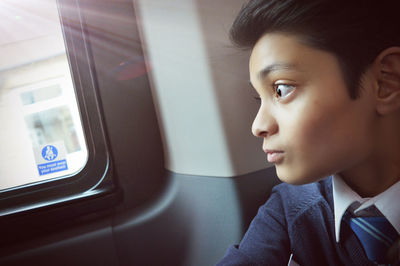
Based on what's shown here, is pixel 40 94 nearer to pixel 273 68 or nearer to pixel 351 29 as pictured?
pixel 273 68

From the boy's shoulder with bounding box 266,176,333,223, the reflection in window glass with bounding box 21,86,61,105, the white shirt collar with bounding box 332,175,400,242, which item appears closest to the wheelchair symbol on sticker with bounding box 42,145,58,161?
the reflection in window glass with bounding box 21,86,61,105

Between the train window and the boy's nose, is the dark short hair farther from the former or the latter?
the train window

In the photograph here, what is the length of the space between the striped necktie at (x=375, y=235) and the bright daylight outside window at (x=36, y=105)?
875mm

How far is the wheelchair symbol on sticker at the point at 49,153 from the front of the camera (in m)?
1.17

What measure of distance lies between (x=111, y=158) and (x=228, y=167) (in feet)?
1.44

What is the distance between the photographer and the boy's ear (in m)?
0.56

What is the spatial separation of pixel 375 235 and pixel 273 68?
1.19 feet

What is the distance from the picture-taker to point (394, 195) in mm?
622

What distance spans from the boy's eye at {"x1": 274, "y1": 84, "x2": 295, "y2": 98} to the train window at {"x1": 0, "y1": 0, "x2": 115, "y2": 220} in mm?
712

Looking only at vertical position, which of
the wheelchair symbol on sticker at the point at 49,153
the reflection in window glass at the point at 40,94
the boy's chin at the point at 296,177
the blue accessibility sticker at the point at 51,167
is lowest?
the boy's chin at the point at 296,177

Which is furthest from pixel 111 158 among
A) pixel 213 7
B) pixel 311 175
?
pixel 311 175

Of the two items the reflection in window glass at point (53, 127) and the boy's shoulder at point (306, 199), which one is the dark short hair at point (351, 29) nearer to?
the boy's shoulder at point (306, 199)

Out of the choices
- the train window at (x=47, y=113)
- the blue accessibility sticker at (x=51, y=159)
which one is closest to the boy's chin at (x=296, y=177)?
the train window at (x=47, y=113)

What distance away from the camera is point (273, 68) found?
591 millimetres
